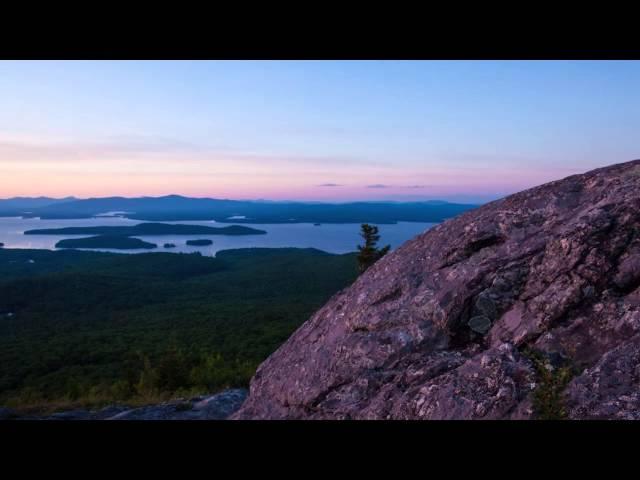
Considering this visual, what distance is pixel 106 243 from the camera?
152 m

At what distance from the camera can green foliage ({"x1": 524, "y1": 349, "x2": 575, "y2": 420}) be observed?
185 inches

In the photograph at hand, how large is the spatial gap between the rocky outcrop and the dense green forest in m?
8.06

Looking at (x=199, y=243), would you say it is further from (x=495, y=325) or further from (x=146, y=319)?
(x=495, y=325)

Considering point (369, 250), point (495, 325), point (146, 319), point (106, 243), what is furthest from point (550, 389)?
point (106, 243)

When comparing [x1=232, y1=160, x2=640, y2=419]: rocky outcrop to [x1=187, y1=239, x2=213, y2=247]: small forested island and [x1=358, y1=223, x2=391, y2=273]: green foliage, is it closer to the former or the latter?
[x1=358, y1=223, x2=391, y2=273]: green foliage

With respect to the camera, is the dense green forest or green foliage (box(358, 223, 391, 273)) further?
green foliage (box(358, 223, 391, 273))

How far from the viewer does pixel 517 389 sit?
17.2 feet

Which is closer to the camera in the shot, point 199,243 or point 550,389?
point 550,389

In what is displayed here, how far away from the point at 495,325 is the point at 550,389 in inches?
67.3

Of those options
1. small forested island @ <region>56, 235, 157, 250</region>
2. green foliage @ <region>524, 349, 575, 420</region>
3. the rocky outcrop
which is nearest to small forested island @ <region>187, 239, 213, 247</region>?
small forested island @ <region>56, 235, 157, 250</region>

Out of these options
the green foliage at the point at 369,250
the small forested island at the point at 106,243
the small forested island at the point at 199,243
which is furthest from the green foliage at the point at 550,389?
the small forested island at the point at 199,243
